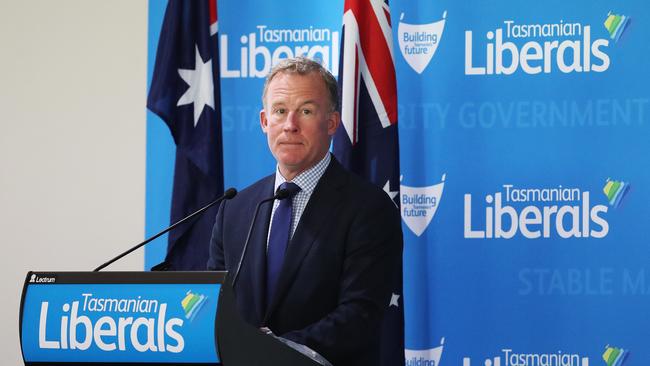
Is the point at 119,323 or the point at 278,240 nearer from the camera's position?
the point at 119,323

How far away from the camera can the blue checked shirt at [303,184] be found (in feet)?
9.05

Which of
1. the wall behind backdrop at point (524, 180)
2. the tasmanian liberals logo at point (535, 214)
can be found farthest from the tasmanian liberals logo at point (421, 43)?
the tasmanian liberals logo at point (535, 214)

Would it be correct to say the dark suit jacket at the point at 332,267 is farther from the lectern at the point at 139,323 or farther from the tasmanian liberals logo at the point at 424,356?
the tasmanian liberals logo at the point at 424,356

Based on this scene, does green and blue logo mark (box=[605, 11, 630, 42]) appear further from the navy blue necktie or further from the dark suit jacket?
the navy blue necktie

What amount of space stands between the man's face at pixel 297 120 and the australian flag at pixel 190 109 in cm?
136

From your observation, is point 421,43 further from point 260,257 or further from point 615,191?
point 260,257

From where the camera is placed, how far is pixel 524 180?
13.8 feet

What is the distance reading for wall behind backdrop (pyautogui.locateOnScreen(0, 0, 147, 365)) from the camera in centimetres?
460

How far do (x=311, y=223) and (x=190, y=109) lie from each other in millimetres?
1729

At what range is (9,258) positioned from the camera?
4691 mm

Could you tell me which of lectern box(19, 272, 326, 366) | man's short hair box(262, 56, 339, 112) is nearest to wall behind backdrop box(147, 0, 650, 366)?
man's short hair box(262, 56, 339, 112)

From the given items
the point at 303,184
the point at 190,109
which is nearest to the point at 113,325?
the point at 303,184

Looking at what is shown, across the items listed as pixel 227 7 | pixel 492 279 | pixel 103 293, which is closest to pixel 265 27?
pixel 227 7

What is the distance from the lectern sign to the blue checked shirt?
2.70ft
